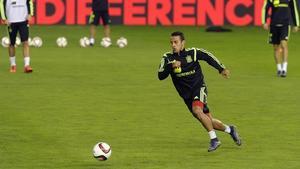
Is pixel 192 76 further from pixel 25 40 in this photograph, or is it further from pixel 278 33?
pixel 25 40

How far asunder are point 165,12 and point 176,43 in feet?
95.9

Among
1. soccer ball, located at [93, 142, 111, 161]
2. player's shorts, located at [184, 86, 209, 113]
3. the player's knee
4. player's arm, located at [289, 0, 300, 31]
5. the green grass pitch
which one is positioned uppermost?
player's arm, located at [289, 0, 300, 31]

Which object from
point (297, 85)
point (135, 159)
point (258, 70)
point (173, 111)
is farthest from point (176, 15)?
point (135, 159)

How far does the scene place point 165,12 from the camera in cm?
4375

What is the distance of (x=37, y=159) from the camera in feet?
45.4

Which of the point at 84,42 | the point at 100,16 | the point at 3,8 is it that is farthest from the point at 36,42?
the point at 3,8

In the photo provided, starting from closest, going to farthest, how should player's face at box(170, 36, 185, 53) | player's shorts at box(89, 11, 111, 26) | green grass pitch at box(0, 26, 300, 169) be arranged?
green grass pitch at box(0, 26, 300, 169) → player's face at box(170, 36, 185, 53) → player's shorts at box(89, 11, 111, 26)

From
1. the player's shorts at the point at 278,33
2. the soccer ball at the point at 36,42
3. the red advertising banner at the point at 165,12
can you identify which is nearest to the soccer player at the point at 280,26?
the player's shorts at the point at 278,33

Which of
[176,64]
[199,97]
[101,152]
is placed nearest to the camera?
[101,152]

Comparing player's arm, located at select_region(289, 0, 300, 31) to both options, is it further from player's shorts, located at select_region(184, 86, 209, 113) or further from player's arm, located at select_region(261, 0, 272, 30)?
player's shorts, located at select_region(184, 86, 209, 113)

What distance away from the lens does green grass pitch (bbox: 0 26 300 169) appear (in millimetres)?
14039

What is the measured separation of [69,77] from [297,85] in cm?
600

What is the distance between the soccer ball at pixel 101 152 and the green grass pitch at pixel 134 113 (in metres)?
0.11

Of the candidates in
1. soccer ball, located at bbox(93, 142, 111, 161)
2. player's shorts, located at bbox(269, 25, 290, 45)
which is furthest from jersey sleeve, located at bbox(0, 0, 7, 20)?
soccer ball, located at bbox(93, 142, 111, 161)
